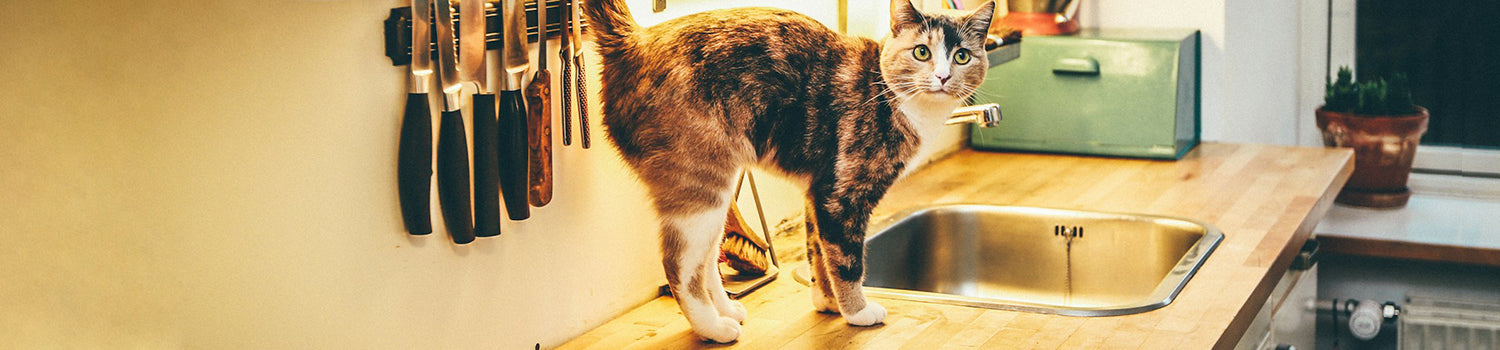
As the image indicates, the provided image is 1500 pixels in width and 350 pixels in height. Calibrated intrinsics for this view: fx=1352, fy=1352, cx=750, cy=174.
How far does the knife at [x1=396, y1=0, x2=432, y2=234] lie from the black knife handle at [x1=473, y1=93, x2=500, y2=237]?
0.20 ft

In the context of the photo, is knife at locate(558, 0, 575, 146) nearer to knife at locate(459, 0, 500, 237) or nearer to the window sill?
knife at locate(459, 0, 500, 237)

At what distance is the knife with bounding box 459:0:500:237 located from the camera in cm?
121

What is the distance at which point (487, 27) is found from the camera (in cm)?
126

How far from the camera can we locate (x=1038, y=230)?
84.6 inches

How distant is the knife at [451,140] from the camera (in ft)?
3.89

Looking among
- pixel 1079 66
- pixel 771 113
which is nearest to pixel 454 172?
pixel 771 113

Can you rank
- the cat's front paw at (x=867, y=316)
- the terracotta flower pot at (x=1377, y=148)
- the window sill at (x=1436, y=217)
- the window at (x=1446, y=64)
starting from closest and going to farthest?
the cat's front paw at (x=867, y=316) < the window sill at (x=1436, y=217) < the terracotta flower pot at (x=1377, y=148) < the window at (x=1446, y=64)

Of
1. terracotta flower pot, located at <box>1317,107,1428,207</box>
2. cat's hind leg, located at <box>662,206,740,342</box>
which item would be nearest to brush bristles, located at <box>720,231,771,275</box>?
cat's hind leg, located at <box>662,206,740,342</box>

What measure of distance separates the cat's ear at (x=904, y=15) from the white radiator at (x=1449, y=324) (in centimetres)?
185

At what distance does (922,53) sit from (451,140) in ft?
1.65

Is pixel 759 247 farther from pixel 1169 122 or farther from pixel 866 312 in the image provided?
pixel 1169 122

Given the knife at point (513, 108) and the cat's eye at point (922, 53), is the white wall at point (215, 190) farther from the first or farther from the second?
the cat's eye at point (922, 53)

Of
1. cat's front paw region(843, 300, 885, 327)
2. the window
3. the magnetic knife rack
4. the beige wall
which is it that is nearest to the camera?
the beige wall

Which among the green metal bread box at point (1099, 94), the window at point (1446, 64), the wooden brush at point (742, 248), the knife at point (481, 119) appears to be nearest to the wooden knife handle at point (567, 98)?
the knife at point (481, 119)
